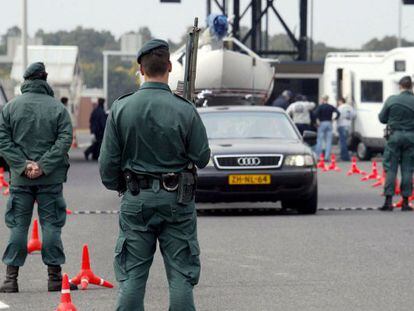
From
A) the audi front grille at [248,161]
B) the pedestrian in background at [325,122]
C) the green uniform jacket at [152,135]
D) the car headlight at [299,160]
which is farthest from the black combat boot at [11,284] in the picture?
the pedestrian in background at [325,122]

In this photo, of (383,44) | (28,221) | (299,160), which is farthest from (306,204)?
(383,44)

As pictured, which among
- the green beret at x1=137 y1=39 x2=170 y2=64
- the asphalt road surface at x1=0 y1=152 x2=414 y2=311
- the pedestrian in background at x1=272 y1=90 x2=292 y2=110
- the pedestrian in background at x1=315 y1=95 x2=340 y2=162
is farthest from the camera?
the pedestrian in background at x1=315 y1=95 x2=340 y2=162

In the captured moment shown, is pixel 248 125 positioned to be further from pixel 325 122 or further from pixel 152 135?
pixel 325 122

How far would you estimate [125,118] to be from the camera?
26.0ft

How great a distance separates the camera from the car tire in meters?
18.8

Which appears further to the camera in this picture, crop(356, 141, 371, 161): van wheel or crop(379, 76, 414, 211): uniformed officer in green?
crop(356, 141, 371, 161): van wheel

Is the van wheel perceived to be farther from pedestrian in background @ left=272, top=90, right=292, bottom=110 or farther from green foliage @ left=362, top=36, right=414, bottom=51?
green foliage @ left=362, top=36, right=414, bottom=51

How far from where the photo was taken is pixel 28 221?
11.4 meters

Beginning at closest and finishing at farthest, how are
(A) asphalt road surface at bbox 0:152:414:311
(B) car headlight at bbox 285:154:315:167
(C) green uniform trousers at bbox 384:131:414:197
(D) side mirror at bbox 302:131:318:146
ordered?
(A) asphalt road surface at bbox 0:152:414:311 → (B) car headlight at bbox 285:154:315:167 → (D) side mirror at bbox 302:131:318:146 → (C) green uniform trousers at bbox 384:131:414:197

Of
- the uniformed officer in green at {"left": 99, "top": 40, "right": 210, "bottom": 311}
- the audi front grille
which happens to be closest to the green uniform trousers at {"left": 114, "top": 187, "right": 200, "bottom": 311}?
the uniformed officer in green at {"left": 99, "top": 40, "right": 210, "bottom": 311}

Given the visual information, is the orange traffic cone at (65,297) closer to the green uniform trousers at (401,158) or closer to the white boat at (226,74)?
the green uniform trousers at (401,158)

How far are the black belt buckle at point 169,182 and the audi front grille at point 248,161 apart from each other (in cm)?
1052

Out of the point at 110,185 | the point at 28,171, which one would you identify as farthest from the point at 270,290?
the point at 110,185

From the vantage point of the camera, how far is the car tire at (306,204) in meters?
18.8
